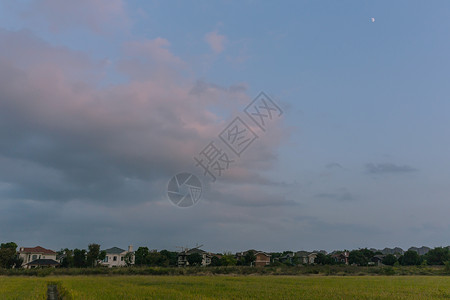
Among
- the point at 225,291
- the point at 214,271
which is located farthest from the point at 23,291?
the point at 214,271

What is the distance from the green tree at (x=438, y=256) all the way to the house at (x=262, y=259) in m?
35.4

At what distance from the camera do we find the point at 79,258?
58969mm

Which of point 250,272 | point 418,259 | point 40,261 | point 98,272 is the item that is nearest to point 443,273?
point 418,259

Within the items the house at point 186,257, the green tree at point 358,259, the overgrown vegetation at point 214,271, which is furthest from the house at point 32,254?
the green tree at point 358,259

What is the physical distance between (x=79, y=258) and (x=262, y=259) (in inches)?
1613

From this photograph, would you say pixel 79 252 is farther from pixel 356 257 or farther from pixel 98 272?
pixel 356 257

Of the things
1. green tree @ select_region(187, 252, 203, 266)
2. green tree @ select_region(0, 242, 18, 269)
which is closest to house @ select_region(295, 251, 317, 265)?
green tree @ select_region(187, 252, 203, 266)

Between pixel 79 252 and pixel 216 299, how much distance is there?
45.1 metres

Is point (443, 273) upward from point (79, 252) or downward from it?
downward

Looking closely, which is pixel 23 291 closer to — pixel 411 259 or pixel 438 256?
pixel 411 259

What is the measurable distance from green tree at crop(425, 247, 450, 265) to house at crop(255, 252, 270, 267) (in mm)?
35423

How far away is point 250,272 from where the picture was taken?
55.7 meters

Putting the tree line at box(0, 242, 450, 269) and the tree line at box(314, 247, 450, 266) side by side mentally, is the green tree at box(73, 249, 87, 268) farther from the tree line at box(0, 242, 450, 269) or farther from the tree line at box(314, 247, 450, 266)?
the tree line at box(314, 247, 450, 266)

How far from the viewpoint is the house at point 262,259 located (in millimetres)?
82363
